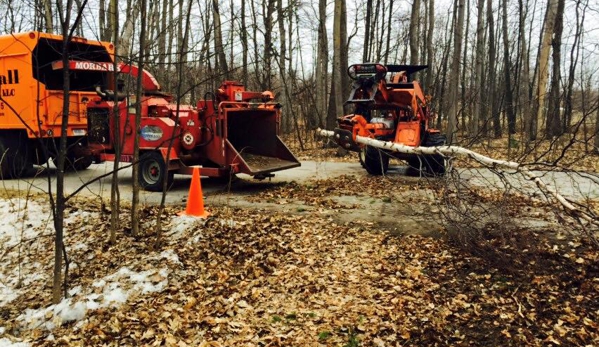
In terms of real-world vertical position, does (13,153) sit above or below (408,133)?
below

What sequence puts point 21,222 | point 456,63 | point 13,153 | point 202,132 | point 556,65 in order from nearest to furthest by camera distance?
point 21,222
point 202,132
point 13,153
point 456,63
point 556,65

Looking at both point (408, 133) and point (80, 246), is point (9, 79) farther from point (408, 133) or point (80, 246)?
point (408, 133)

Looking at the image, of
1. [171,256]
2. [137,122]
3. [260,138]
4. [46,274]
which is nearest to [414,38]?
[260,138]

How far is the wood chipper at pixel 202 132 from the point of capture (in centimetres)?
891

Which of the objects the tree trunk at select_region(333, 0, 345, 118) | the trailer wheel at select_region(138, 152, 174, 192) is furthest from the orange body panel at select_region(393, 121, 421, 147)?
the trailer wheel at select_region(138, 152, 174, 192)

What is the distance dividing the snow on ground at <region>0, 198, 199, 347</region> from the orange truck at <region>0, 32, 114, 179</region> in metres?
2.99

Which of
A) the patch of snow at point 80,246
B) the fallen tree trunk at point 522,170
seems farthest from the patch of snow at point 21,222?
the fallen tree trunk at point 522,170

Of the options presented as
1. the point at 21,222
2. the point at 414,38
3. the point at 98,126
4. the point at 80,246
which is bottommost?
the point at 80,246

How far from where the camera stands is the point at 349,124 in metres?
10.6

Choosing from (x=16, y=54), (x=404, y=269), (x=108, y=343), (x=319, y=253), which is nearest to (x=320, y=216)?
(x=319, y=253)

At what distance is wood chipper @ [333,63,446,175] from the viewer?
10.4 m

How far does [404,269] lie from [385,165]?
5979 millimetres

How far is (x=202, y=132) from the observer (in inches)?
361

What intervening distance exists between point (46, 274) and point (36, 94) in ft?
18.3
